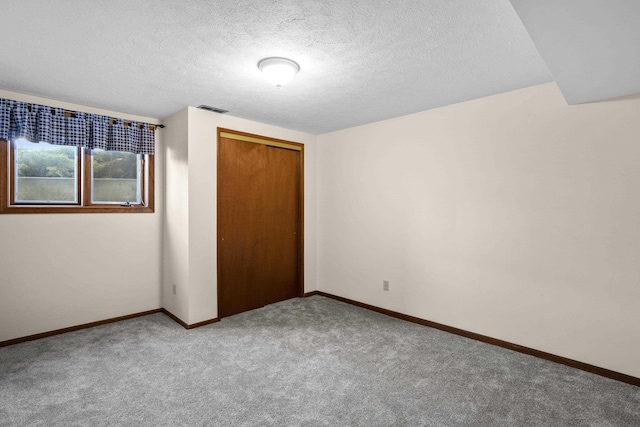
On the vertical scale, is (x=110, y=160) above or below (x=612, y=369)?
above

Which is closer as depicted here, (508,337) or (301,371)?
(301,371)

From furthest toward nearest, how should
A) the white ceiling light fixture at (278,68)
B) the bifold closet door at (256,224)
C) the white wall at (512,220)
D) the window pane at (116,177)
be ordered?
the bifold closet door at (256,224) → the window pane at (116,177) → the white wall at (512,220) → the white ceiling light fixture at (278,68)

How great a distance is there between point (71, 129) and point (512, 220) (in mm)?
4306

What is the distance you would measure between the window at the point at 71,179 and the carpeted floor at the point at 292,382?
1320 mm

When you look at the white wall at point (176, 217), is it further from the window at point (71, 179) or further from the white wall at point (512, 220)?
the white wall at point (512, 220)

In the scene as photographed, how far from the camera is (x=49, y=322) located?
318cm

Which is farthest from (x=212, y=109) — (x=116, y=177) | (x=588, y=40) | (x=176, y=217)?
(x=588, y=40)

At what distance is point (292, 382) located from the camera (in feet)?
7.70

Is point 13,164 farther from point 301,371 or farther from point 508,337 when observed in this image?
Answer: point 508,337

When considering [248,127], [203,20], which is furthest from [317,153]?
[203,20]

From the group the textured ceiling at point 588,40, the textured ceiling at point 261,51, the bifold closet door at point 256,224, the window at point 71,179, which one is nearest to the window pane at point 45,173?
the window at point 71,179

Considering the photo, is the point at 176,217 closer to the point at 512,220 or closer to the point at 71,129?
the point at 71,129

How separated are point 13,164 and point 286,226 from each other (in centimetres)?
288

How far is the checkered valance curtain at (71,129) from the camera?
Result: 2877 millimetres
